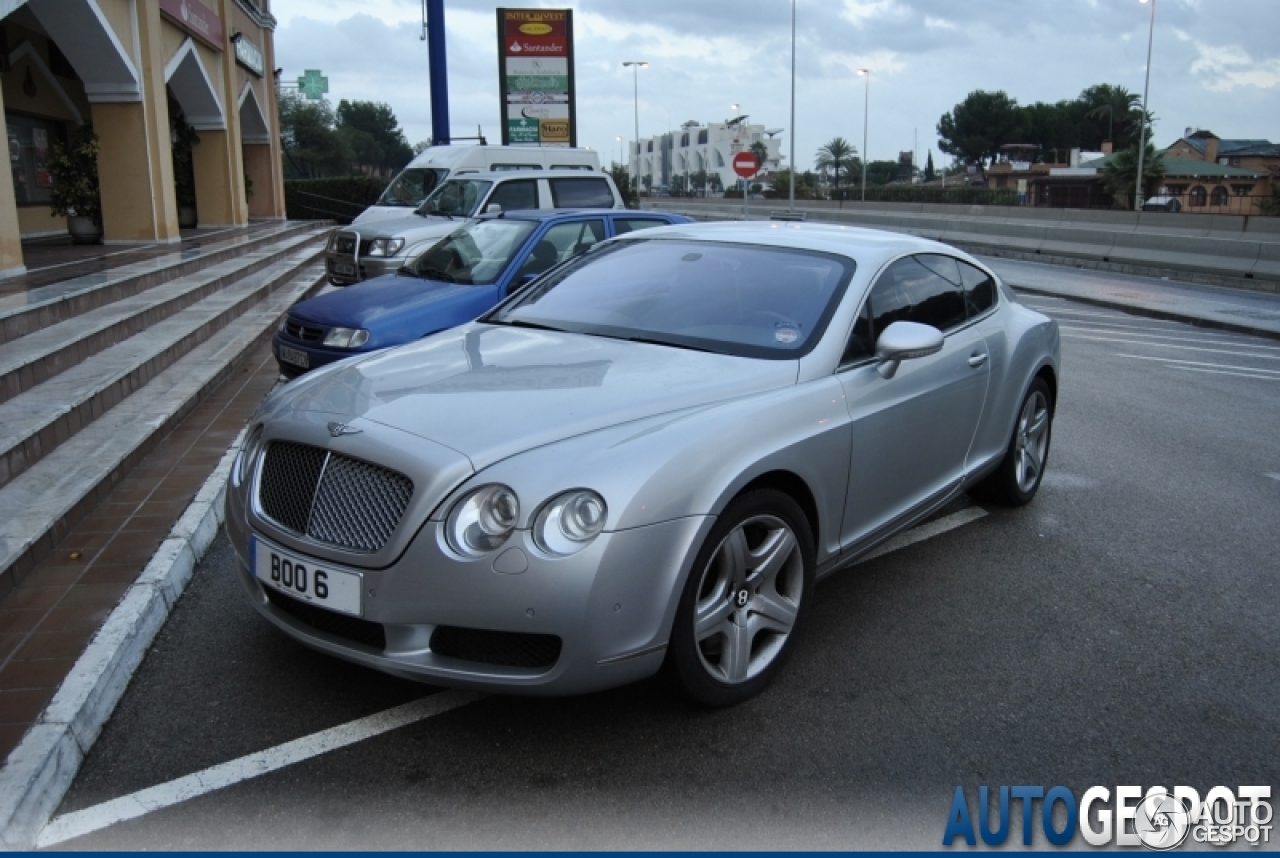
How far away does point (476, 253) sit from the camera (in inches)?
341

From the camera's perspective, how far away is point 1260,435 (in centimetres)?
799

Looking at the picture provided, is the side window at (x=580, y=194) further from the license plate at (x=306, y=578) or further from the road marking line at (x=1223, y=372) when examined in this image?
the license plate at (x=306, y=578)

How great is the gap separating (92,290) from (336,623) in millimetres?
7838

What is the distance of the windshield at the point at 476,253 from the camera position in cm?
833

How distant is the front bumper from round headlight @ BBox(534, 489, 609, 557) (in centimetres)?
3

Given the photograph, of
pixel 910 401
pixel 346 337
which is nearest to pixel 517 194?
pixel 346 337

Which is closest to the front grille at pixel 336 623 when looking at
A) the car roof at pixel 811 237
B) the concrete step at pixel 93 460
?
the concrete step at pixel 93 460

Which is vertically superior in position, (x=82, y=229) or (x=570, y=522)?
(x=82, y=229)

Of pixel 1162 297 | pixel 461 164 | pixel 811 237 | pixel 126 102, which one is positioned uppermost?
pixel 126 102

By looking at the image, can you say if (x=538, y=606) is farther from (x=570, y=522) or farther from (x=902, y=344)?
(x=902, y=344)

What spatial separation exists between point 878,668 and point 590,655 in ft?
4.47

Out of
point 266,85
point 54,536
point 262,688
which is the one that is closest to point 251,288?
point 54,536

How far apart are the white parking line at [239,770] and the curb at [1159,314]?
1406 centimetres

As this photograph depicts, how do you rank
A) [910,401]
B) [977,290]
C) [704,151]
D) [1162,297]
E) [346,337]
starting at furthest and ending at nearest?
[704,151], [1162,297], [346,337], [977,290], [910,401]
